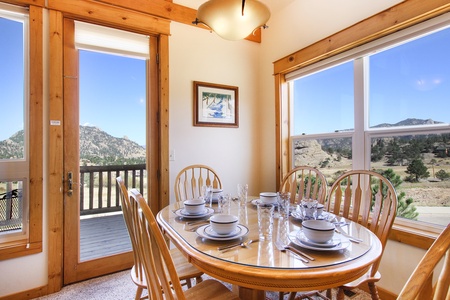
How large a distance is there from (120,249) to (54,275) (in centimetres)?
56

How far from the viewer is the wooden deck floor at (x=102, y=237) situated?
7.61 feet

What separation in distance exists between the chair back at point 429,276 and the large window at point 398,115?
1.47m

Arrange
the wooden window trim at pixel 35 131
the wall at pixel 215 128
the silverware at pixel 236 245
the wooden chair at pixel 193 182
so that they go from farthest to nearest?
the wall at pixel 215 128 → the wooden chair at pixel 193 182 → the wooden window trim at pixel 35 131 → the silverware at pixel 236 245

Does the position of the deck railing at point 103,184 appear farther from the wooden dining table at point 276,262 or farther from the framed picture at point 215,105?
the wooden dining table at point 276,262

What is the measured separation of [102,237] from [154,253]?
79.8 inches

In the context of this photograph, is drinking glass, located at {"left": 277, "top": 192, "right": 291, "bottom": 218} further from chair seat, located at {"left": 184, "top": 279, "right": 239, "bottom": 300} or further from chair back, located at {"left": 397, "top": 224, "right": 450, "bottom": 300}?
chair back, located at {"left": 397, "top": 224, "right": 450, "bottom": 300}

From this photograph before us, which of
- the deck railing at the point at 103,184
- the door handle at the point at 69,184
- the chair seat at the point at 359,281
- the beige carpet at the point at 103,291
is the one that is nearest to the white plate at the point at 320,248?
the chair seat at the point at 359,281

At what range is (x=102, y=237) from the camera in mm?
2475

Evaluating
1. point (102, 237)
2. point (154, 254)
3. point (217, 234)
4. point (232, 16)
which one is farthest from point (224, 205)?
point (102, 237)

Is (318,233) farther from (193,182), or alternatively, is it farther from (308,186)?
(193,182)

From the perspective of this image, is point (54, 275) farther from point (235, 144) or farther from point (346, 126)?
point (346, 126)

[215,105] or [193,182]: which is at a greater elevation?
[215,105]

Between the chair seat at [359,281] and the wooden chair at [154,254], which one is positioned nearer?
the wooden chair at [154,254]

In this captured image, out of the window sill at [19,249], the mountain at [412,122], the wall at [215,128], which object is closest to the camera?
the mountain at [412,122]
